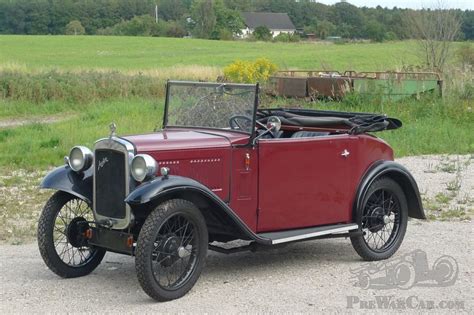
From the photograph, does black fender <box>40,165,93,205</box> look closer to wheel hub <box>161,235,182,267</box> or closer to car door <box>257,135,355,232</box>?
wheel hub <box>161,235,182,267</box>

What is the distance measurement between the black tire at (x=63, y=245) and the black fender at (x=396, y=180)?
2451 mm

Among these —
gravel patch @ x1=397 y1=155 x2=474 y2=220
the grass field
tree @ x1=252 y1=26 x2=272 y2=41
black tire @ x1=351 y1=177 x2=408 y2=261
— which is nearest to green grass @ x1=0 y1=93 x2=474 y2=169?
the grass field

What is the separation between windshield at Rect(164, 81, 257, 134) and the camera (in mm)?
7016

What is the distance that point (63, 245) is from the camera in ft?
24.0

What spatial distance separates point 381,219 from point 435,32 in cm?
2827

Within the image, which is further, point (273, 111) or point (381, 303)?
point (273, 111)

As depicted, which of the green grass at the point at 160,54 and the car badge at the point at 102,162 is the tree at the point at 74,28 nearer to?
the green grass at the point at 160,54

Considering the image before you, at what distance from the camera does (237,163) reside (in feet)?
22.0

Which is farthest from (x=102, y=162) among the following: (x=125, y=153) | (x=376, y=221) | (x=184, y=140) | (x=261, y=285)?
(x=376, y=221)

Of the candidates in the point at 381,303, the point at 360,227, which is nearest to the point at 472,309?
the point at 381,303

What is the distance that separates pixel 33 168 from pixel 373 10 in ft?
327

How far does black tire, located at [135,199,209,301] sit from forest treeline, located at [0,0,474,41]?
7567cm

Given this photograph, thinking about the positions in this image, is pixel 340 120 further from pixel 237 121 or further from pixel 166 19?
pixel 166 19

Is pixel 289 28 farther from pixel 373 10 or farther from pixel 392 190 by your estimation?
pixel 392 190
